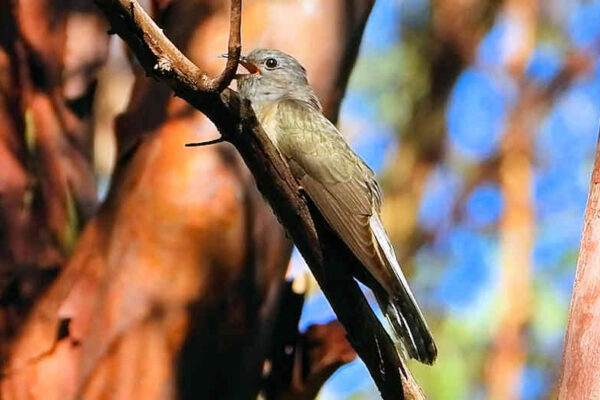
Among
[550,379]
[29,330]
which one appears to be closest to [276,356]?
[29,330]

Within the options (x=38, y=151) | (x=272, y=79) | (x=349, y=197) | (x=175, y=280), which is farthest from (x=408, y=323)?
(x=38, y=151)

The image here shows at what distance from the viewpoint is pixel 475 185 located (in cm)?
657

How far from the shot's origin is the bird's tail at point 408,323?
8.80 feet

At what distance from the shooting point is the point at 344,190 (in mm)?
2928

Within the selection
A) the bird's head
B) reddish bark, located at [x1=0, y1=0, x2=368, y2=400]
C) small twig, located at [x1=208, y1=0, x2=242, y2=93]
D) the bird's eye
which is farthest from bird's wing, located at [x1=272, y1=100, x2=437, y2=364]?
reddish bark, located at [x1=0, y1=0, x2=368, y2=400]

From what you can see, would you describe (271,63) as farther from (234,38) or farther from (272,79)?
(234,38)

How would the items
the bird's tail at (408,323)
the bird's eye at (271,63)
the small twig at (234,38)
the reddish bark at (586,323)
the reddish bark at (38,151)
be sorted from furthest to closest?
1. the reddish bark at (38,151)
2. the bird's eye at (271,63)
3. the bird's tail at (408,323)
4. the reddish bark at (586,323)
5. the small twig at (234,38)

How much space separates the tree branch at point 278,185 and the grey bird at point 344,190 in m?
0.06

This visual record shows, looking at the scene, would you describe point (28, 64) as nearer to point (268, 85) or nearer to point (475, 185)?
point (268, 85)

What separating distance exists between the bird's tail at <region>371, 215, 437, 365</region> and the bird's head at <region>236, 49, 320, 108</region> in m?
0.85

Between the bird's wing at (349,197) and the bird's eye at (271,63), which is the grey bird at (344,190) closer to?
the bird's wing at (349,197)

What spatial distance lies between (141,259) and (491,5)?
3.38 meters

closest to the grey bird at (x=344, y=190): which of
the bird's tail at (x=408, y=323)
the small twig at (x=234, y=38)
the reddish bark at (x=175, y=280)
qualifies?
the bird's tail at (x=408, y=323)

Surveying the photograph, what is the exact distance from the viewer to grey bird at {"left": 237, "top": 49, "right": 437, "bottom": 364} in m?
2.70
